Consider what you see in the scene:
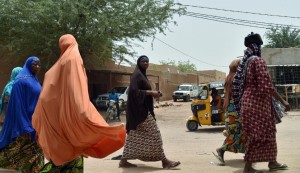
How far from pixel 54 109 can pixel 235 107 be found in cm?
261

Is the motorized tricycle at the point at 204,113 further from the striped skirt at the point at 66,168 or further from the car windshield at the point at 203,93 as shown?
the striped skirt at the point at 66,168

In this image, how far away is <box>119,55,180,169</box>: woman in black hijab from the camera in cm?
591

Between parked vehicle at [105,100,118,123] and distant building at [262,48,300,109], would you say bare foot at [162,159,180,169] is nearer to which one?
parked vehicle at [105,100,118,123]

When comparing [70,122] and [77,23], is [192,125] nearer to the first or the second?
[77,23]

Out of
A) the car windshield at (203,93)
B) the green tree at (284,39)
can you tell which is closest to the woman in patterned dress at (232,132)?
the car windshield at (203,93)

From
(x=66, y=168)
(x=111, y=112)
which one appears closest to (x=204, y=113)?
(x=111, y=112)

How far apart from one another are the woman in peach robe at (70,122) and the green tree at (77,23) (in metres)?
14.9

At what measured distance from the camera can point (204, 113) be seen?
13523mm

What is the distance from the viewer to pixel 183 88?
1407 inches

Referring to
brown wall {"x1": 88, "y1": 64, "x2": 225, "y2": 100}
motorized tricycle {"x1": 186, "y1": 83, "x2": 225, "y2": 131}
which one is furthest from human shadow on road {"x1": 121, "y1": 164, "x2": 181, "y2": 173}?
brown wall {"x1": 88, "y1": 64, "x2": 225, "y2": 100}

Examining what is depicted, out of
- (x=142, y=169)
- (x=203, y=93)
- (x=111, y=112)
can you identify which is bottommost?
(x=142, y=169)

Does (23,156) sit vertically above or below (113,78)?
below

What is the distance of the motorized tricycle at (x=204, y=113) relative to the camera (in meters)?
13.4

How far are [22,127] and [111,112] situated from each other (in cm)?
1338
